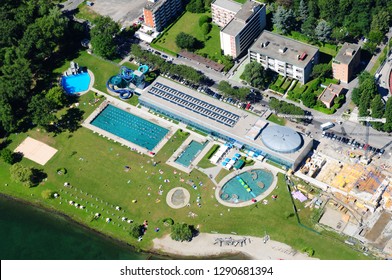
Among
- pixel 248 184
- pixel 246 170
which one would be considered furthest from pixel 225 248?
pixel 246 170

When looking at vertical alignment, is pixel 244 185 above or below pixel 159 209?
above

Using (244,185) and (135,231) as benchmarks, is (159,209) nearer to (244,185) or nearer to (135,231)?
(135,231)

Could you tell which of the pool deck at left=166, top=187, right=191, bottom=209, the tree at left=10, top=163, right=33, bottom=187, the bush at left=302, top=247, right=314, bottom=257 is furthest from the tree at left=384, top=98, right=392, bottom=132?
the tree at left=10, top=163, right=33, bottom=187

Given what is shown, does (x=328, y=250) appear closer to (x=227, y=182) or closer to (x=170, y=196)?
(x=227, y=182)

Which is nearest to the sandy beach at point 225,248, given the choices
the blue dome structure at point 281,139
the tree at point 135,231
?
the tree at point 135,231

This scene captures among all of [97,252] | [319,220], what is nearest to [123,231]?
[97,252]

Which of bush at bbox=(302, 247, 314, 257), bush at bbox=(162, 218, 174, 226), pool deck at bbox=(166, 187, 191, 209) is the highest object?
pool deck at bbox=(166, 187, 191, 209)

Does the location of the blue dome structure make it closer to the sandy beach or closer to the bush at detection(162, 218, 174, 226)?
the sandy beach
